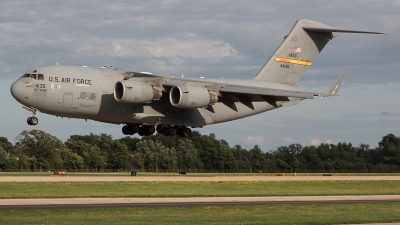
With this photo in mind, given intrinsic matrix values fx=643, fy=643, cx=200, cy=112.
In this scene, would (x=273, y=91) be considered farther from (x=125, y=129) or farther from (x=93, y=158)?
(x=93, y=158)

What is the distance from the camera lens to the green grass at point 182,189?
27.7m

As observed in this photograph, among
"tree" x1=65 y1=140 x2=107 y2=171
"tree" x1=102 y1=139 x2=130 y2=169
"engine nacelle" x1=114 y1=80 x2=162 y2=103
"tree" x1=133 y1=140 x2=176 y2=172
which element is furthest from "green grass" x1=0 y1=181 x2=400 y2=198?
"tree" x1=65 y1=140 x2=107 y2=171

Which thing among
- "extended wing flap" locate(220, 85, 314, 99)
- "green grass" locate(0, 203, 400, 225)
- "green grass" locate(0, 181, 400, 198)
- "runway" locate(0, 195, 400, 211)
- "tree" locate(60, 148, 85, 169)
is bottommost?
"green grass" locate(0, 203, 400, 225)

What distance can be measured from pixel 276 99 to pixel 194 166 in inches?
1218

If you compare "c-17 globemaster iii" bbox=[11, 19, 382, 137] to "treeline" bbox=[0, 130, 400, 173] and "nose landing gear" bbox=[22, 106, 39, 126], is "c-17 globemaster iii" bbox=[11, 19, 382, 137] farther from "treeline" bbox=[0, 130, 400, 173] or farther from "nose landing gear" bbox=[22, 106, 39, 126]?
"treeline" bbox=[0, 130, 400, 173]

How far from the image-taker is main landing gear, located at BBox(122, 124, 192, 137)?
34688mm

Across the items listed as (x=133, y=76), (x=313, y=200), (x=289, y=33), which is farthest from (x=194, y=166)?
(x=313, y=200)

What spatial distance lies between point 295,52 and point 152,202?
18.1 metres

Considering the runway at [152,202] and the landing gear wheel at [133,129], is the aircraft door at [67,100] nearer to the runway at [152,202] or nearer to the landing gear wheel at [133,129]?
the landing gear wheel at [133,129]

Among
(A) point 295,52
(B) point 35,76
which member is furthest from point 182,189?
(A) point 295,52

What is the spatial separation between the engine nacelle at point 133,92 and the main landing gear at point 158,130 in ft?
11.5

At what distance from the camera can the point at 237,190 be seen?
104 feet

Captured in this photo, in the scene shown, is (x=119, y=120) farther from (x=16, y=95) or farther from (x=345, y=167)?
(x=345, y=167)

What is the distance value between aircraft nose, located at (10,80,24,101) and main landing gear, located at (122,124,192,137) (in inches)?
279
